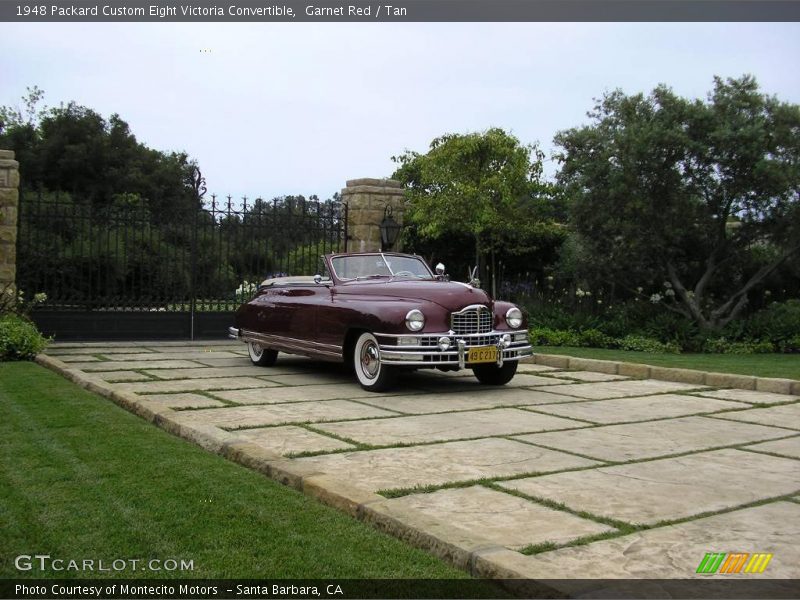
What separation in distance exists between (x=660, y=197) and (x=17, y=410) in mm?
10993

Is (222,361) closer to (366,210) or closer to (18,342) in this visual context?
(18,342)

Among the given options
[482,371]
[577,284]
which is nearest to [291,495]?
[482,371]

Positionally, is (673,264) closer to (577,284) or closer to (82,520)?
(577,284)

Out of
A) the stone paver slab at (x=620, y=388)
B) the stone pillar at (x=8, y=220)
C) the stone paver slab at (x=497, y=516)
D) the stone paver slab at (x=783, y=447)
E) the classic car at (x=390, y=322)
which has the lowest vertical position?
the stone paver slab at (x=783, y=447)

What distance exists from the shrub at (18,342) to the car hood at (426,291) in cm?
402

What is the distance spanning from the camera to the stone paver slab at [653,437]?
17.1 ft

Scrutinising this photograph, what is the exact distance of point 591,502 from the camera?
12.8ft

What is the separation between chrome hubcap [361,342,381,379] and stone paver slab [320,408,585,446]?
1.48m

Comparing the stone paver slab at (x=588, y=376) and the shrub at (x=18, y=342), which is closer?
the shrub at (x=18, y=342)

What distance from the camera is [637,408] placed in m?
7.23

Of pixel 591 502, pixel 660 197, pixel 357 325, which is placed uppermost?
pixel 660 197

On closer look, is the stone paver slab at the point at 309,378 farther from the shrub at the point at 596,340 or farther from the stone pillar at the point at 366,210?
the stone pillar at the point at 366,210

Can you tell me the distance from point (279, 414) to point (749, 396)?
4975 mm

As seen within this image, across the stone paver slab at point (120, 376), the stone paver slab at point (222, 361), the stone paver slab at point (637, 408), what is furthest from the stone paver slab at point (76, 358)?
the stone paver slab at point (637, 408)
